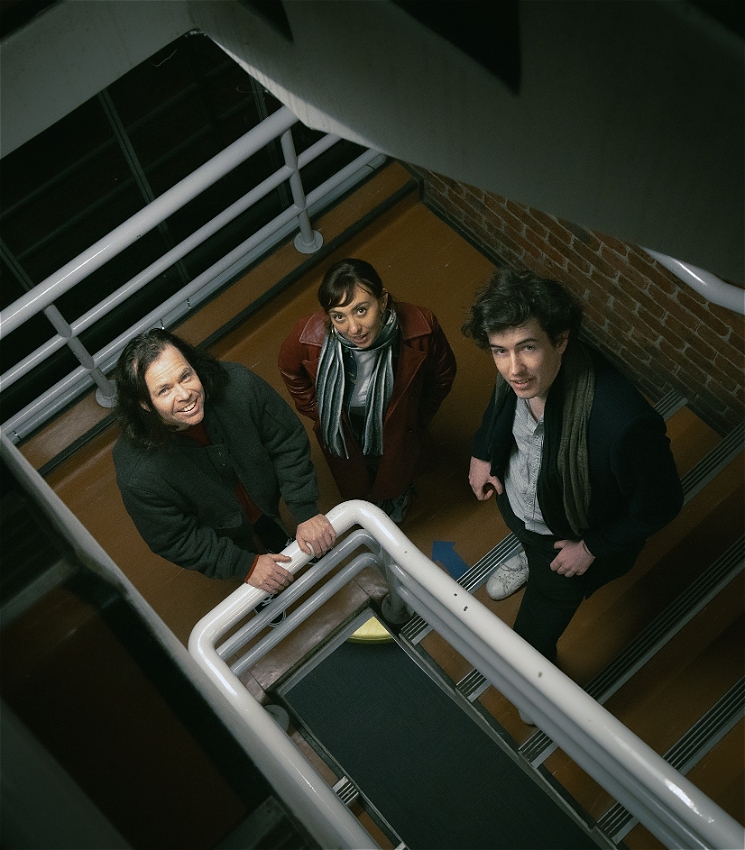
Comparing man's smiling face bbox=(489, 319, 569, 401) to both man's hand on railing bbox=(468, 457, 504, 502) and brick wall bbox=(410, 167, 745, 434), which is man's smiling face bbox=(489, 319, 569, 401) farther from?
brick wall bbox=(410, 167, 745, 434)

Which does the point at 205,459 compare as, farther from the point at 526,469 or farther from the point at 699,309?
the point at 699,309

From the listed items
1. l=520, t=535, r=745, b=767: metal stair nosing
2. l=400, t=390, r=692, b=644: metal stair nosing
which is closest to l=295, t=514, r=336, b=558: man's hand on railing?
l=400, t=390, r=692, b=644: metal stair nosing

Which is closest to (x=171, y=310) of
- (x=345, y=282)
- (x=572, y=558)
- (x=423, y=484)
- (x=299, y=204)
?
(x=299, y=204)

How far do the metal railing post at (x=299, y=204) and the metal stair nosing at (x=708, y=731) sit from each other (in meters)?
2.59

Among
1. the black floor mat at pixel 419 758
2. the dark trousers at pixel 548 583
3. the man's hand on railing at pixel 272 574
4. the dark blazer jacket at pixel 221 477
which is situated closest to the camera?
the man's hand on railing at pixel 272 574

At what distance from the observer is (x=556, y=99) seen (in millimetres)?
307

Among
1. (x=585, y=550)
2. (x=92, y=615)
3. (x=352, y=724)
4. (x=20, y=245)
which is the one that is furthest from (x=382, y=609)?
(x=20, y=245)

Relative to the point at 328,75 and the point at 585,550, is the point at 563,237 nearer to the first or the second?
the point at 585,550

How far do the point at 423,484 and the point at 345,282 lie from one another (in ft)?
4.41

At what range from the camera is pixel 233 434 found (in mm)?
2287

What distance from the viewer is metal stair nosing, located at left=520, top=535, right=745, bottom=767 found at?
109 inches

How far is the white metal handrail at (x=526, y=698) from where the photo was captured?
4.10 feet

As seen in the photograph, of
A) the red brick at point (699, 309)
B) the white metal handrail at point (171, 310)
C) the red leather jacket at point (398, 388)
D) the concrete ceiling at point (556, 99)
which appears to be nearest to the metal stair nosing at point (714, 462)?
the red brick at point (699, 309)

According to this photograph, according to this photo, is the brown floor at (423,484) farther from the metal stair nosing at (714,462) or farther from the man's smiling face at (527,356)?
the man's smiling face at (527,356)
